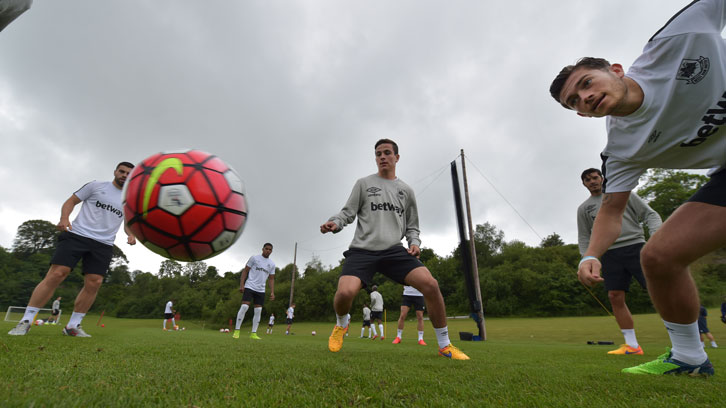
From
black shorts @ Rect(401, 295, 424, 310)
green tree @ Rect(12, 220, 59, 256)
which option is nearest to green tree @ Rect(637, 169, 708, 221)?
black shorts @ Rect(401, 295, 424, 310)

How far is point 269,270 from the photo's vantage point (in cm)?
925

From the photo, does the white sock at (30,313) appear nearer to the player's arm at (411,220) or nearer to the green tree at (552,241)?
the player's arm at (411,220)

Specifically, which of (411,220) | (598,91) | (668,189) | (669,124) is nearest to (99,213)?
(411,220)

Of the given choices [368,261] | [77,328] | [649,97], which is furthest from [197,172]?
[77,328]

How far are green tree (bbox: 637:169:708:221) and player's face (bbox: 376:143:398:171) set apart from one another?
37.7 metres

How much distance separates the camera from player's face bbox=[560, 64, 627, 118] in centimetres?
192

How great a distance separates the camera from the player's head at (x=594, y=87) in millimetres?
1917

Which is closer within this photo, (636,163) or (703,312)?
(636,163)

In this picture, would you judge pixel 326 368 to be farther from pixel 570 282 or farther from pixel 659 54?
pixel 570 282

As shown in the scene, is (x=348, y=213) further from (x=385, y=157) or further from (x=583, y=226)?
(x=583, y=226)

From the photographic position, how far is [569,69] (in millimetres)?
2111

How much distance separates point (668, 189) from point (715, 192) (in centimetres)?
4097

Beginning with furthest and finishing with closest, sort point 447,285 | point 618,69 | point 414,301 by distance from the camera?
point 447,285, point 414,301, point 618,69

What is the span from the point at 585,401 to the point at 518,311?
4108 cm
